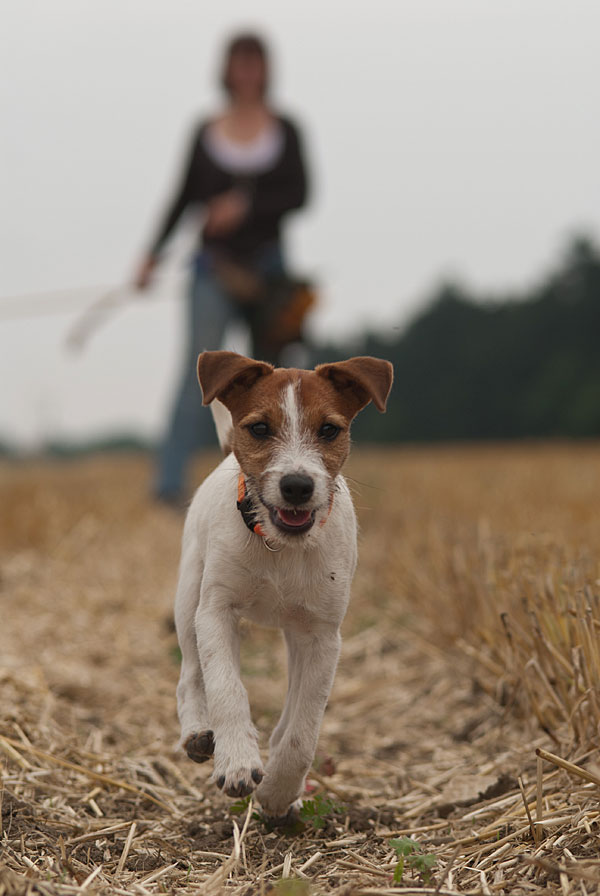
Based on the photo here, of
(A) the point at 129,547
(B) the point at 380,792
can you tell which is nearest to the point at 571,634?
(B) the point at 380,792

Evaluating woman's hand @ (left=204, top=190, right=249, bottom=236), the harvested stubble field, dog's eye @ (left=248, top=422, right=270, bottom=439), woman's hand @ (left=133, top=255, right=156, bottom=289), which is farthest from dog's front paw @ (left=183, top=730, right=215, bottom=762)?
woman's hand @ (left=204, top=190, right=249, bottom=236)

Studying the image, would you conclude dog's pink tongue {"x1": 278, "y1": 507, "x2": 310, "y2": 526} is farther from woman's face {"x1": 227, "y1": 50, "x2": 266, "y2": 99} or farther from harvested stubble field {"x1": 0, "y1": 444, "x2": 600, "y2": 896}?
woman's face {"x1": 227, "y1": 50, "x2": 266, "y2": 99}

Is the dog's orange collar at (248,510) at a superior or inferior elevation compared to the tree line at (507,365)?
superior

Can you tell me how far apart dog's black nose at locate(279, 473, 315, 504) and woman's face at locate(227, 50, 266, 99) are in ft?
20.3

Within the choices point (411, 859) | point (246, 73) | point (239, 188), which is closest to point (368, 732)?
point (411, 859)

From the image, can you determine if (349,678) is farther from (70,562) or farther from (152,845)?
(70,562)

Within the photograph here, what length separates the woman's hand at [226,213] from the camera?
24.5 ft

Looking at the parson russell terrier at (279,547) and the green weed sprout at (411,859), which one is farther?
the parson russell terrier at (279,547)

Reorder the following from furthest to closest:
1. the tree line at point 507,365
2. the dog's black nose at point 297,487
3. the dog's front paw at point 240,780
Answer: the tree line at point 507,365
the dog's black nose at point 297,487
the dog's front paw at point 240,780

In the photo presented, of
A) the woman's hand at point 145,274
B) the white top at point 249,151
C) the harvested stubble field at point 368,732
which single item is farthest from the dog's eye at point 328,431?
the white top at point 249,151

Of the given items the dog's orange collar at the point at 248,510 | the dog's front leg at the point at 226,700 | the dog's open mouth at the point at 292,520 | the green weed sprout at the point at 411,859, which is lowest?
the green weed sprout at the point at 411,859

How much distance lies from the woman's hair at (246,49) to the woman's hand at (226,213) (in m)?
1.05

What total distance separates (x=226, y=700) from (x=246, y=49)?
664 cm

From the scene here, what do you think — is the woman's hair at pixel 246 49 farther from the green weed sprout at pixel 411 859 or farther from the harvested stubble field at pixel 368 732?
the green weed sprout at pixel 411 859
